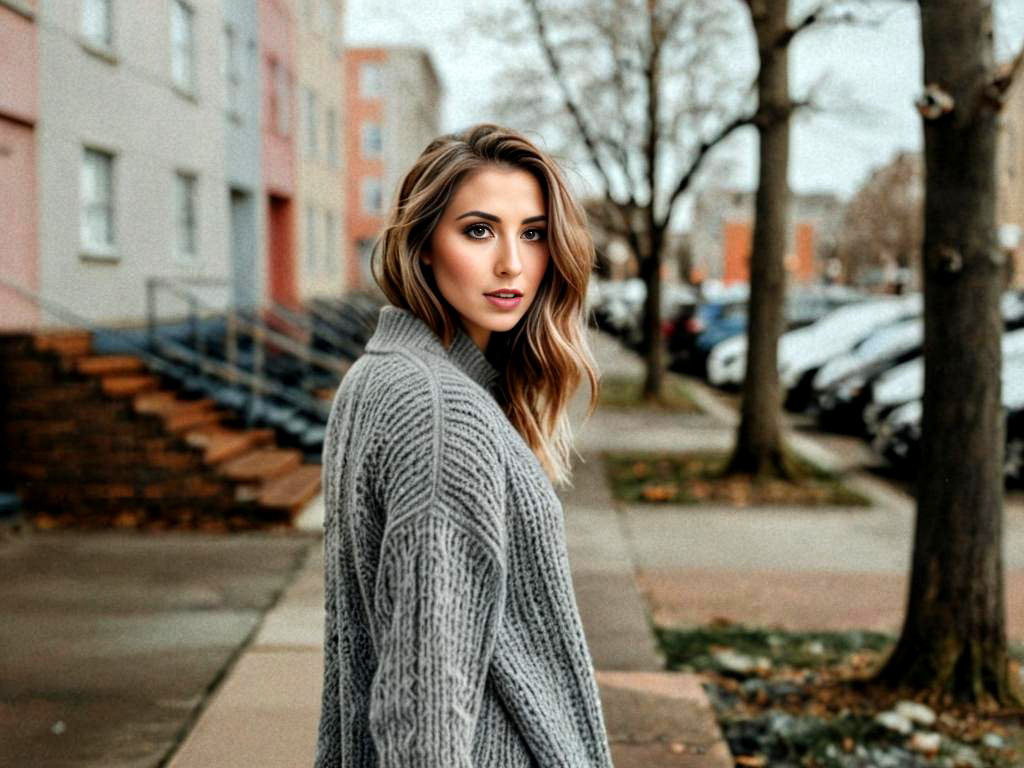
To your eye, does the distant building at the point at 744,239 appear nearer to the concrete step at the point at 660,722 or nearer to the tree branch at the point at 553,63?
the tree branch at the point at 553,63

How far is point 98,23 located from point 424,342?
40.3 ft

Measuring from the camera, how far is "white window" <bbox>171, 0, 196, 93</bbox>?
605 inches

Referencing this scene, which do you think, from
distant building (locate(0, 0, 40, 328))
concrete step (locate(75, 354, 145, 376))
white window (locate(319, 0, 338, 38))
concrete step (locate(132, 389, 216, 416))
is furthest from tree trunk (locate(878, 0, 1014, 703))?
white window (locate(319, 0, 338, 38))

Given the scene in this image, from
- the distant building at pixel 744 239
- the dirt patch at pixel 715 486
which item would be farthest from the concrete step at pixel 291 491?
the distant building at pixel 744 239

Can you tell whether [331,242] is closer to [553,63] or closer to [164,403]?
[553,63]

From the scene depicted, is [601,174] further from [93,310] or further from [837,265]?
[837,265]

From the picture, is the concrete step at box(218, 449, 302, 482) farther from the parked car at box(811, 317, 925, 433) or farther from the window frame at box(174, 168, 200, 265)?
the parked car at box(811, 317, 925, 433)

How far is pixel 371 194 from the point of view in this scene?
59000 mm

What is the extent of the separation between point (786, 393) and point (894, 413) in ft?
20.9

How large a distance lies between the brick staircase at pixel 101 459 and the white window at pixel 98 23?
15.5ft

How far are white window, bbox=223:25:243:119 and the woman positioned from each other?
57.3ft

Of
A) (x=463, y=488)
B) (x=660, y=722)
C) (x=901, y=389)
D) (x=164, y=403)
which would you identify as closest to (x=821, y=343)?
(x=901, y=389)

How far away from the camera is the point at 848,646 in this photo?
5.82 meters

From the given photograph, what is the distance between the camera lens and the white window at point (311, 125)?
26.1m
